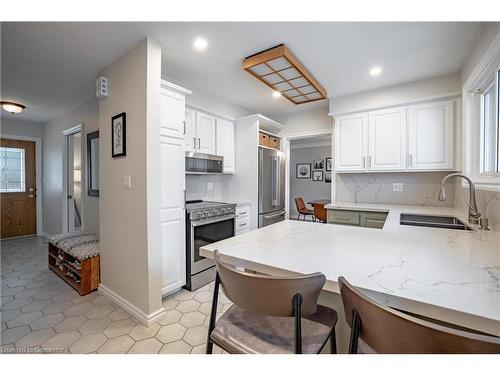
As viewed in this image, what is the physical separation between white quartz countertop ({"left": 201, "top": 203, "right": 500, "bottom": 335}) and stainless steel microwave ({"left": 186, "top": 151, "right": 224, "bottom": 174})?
5.71ft

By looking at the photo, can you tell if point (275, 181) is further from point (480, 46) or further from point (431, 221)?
point (480, 46)

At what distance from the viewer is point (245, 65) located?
2.25 metres

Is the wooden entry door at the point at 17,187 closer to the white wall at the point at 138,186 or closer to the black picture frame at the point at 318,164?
the white wall at the point at 138,186

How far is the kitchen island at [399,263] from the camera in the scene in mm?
629

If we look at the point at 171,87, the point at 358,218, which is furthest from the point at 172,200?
the point at 358,218

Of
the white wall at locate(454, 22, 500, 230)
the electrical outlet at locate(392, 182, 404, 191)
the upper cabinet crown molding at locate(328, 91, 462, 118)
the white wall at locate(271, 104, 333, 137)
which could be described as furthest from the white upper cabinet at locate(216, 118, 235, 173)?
the white wall at locate(454, 22, 500, 230)

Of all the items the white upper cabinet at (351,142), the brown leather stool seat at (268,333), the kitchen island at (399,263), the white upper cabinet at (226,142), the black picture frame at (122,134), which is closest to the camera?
the kitchen island at (399,263)

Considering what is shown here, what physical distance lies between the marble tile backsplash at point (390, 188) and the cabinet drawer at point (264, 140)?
1.27 meters

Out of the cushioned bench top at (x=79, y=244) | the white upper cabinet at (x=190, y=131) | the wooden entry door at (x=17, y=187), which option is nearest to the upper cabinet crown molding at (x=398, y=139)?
the white upper cabinet at (x=190, y=131)

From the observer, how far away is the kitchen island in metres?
0.63

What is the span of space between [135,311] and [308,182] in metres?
6.46

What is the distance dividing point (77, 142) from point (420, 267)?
17.3 feet

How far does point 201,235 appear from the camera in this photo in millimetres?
2549

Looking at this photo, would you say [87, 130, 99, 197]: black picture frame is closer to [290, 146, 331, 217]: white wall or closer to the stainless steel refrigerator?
the stainless steel refrigerator
